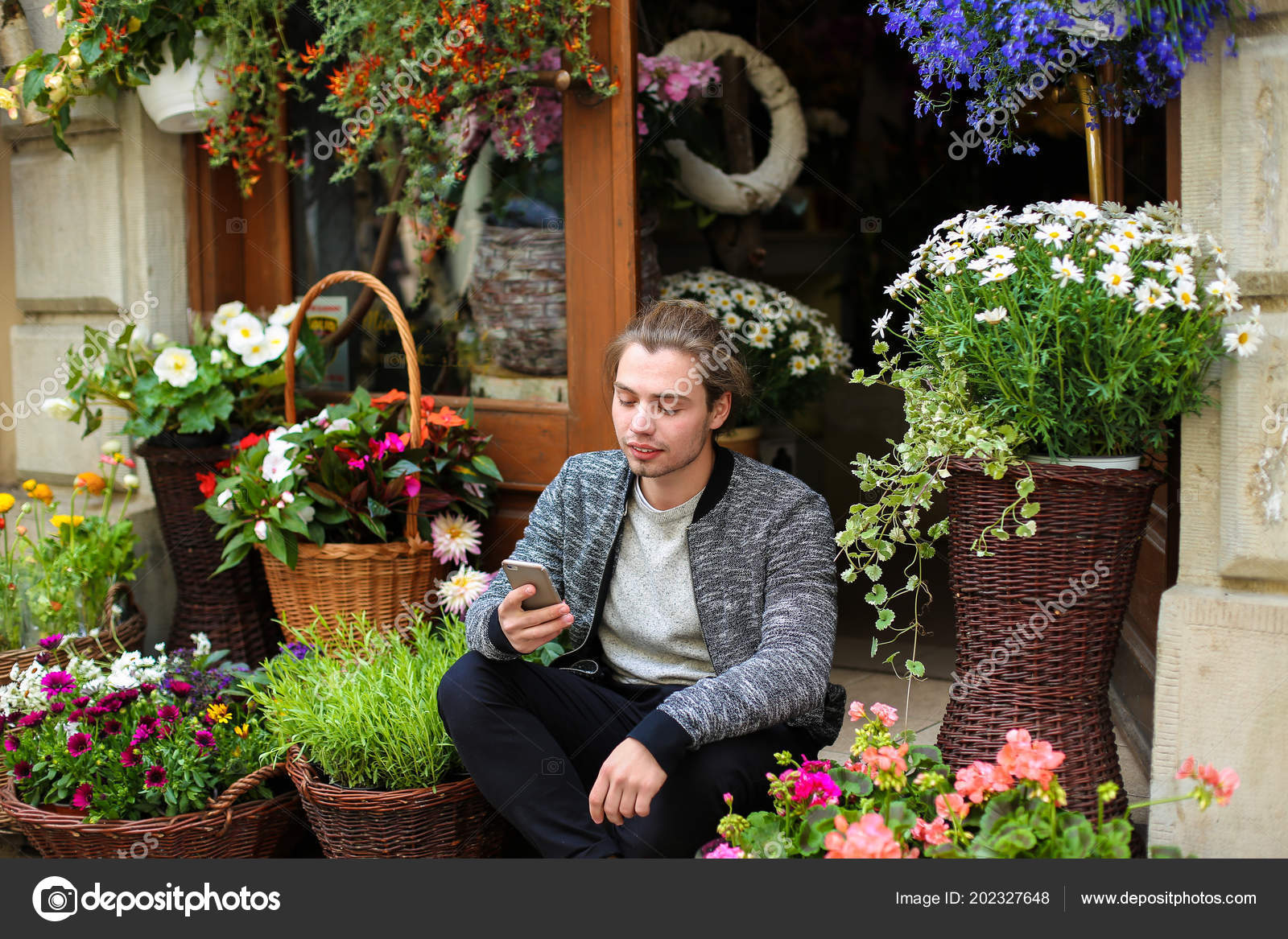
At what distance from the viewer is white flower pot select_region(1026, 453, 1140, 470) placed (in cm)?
224

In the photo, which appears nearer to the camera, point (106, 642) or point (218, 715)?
point (218, 715)

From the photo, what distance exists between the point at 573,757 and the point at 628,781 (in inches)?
16.0

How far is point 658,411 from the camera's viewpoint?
2426mm

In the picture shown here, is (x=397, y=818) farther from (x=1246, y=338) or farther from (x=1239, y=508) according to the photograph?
(x=1246, y=338)

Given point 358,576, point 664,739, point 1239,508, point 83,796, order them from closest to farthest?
point 664,739 → point 1239,508 → point 83,796 → point 358,576

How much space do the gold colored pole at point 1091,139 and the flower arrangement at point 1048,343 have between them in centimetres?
14

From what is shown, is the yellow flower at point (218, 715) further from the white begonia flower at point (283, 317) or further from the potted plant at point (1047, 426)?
the potted plant at point (1047, 426)

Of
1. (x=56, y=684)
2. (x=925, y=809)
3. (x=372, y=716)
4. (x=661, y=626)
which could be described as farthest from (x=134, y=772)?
(x=925, y=809)

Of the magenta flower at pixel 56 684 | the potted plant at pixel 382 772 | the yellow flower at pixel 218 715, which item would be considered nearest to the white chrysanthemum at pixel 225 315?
the magenta flower at pixel 56 684

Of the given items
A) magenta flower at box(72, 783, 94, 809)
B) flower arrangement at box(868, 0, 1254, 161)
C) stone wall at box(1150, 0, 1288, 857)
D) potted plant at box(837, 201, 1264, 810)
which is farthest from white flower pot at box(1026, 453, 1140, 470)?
magenta flower at box(72, 783, 94, 809)

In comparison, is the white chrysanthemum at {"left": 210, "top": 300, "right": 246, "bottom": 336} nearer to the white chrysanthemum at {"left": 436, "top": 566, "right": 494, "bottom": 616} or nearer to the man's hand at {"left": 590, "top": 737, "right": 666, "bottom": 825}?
the white chrysanthemum at {"left": 436, "top": 566, "right": 494, "bottom": 616}

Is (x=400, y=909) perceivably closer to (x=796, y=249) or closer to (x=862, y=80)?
(x=796, y=249)

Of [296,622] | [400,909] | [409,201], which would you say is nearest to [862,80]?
[409,201]

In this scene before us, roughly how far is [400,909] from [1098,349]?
59.3 inches
